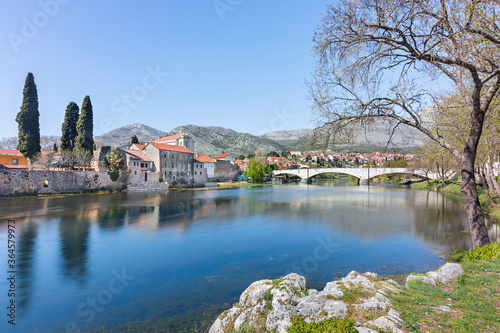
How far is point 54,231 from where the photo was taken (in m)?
16.0

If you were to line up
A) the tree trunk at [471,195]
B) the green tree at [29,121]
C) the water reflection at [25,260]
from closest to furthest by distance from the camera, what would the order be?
the tree trunk at [471,195], the water reflection at [25,260], the green tree at [29,121]

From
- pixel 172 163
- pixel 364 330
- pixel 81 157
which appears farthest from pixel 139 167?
pixel 364 330

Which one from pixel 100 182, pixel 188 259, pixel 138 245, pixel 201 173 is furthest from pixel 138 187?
pixel 188 259

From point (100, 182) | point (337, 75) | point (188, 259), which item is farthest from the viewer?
point (100, 182)

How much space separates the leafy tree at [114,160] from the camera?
4338 cm

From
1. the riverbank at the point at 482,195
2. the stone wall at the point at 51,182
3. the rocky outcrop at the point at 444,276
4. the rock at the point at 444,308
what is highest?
the stone wall at the point at 51,182

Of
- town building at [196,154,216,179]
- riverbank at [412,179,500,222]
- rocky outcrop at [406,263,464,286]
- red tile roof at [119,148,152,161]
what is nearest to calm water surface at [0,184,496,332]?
rocky outcrop at [406,263,464,286]

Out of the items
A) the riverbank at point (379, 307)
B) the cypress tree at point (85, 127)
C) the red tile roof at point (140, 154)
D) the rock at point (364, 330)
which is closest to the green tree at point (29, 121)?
the cypress tree at point (85, 127)

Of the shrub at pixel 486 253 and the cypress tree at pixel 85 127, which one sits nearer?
the shrub at pixel 486 253

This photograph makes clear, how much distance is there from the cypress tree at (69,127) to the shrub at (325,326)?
180ft

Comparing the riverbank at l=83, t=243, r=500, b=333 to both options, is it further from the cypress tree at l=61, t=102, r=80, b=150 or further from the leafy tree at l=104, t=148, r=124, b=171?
the cypress tree at l=61, t=102, r=80, b=150

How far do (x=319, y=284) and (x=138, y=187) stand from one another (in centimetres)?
4450

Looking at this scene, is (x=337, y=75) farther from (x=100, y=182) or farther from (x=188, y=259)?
(x=100, y=182)

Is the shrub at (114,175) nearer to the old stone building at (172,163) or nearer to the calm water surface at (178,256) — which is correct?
the old stone building at (172,163)
